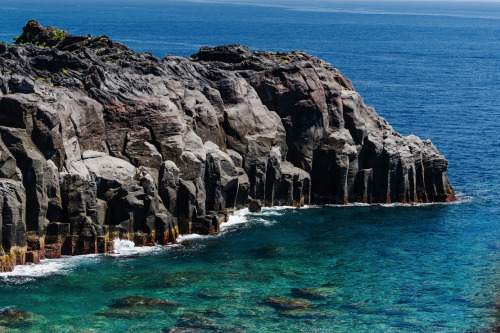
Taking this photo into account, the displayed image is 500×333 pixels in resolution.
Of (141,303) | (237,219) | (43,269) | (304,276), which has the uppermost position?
(237,219)

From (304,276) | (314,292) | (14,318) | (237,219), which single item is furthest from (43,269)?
(237,219)

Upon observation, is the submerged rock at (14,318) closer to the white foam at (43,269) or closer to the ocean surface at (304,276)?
the ocean surface at (304,276)

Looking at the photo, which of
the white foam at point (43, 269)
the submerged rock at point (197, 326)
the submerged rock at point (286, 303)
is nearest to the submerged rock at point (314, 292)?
the submerged rock at point (286, 303)

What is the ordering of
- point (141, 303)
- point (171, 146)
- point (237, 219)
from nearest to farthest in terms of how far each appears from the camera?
point (141, 303) < point (171, 146) < point (237, 219)

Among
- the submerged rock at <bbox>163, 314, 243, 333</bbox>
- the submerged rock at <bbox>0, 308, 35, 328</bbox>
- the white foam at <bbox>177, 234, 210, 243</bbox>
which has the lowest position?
the submerged rock at <bbox>163, 314, 243, 333</bbox>

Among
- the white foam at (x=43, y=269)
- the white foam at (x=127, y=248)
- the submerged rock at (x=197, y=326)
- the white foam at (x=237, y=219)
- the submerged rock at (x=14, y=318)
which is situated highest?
the white foam at (x=237, y=219)

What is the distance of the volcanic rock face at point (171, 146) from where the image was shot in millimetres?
70250

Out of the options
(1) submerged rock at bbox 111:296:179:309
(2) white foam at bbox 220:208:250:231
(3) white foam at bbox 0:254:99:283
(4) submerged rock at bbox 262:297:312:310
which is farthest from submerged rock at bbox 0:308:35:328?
(2) white foam at bbox 220:208:250:231

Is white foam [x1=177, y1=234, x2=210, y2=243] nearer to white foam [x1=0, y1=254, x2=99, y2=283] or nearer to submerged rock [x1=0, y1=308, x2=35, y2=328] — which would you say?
white foam [x1=0, y1=254, x2=99, y2=283]

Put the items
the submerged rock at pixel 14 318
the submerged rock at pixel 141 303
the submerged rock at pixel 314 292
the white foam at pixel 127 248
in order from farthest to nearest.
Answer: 1. the white foam at pixel 127 248
2. the submerged rock at pixel 314 292
3. the submerged rock at pixel 141 303
4. the submerged rock at pixel 14 318

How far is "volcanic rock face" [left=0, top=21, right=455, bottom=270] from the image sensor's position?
230 feet

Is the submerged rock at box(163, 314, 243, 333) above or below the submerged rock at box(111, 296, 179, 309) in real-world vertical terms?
below

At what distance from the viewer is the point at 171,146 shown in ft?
265

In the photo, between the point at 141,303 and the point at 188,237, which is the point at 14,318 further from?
the point at 188,237
